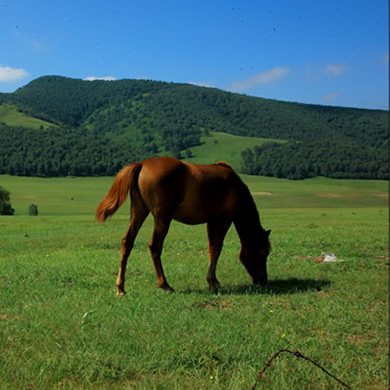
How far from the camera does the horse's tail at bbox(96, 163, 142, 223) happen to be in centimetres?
822

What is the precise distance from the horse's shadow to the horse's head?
8.9 inches

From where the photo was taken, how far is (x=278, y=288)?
8.93 metres

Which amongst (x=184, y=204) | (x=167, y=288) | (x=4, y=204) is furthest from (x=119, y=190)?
(x=4, y=204)

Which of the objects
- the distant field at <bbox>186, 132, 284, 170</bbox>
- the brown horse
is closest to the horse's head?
the brown horse

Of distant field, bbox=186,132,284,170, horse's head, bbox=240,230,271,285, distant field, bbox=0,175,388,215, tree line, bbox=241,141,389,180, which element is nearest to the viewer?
horse's head, bbox=240,230,271,285

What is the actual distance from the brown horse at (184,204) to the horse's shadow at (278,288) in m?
0.25

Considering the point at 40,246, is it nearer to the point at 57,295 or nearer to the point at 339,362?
Answer: the point at 57,295

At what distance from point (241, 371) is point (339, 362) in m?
1.20

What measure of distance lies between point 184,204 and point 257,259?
2.13 m

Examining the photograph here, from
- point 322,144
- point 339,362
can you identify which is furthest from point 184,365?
point 322,144

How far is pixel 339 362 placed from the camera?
4816 mm

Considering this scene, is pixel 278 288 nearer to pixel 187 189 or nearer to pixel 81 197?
pixel 187 189

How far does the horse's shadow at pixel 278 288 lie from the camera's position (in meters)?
8.48

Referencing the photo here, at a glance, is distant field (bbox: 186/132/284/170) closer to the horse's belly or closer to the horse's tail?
the horse's belly
